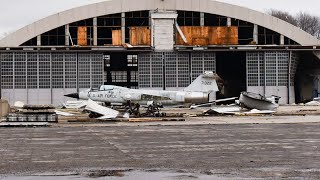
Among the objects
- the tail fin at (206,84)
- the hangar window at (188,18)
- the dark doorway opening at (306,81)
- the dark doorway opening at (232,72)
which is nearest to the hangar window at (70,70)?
the hangar window at (188,18)

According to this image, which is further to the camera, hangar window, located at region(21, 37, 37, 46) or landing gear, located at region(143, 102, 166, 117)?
hangar window, located at region(21, 37, 37, 46)

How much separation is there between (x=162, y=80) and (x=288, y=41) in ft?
43.8

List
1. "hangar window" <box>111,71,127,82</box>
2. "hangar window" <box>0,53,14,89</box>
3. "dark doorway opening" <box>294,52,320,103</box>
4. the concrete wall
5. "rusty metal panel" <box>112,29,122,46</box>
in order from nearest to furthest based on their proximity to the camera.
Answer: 1. "hangar window" <box>0,53,14,89</box>
2. the concrete wall
3. "rusty metal panel" <box>112,29,122,46</box>
4. "hangar window" <box>111,71,127,82</box>
5. "dark doorway opening" <box>294,52,320,103</box>

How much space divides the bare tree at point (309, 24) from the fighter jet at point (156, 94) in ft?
254

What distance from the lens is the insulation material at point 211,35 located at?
175 ft

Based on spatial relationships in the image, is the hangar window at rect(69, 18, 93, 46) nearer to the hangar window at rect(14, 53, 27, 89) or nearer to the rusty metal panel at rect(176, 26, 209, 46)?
the hangar window at rect(14, 53, 27, 89)

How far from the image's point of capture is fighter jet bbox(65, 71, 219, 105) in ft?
131

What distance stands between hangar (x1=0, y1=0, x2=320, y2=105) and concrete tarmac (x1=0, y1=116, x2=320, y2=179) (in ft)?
101

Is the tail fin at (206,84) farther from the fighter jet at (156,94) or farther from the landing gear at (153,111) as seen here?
the landing gear at (153,111)

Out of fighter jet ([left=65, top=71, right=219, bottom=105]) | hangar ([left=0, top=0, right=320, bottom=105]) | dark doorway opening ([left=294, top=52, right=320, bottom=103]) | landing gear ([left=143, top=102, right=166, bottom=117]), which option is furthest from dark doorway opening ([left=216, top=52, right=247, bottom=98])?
landing gear ([left=143, top=102, right=166, bottom=117])

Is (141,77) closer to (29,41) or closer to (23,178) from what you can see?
(29,41)

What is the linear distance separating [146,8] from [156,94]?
1497 cm

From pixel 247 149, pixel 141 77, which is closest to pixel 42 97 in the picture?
pixel 141 77

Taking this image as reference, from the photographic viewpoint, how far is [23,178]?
427 inches
